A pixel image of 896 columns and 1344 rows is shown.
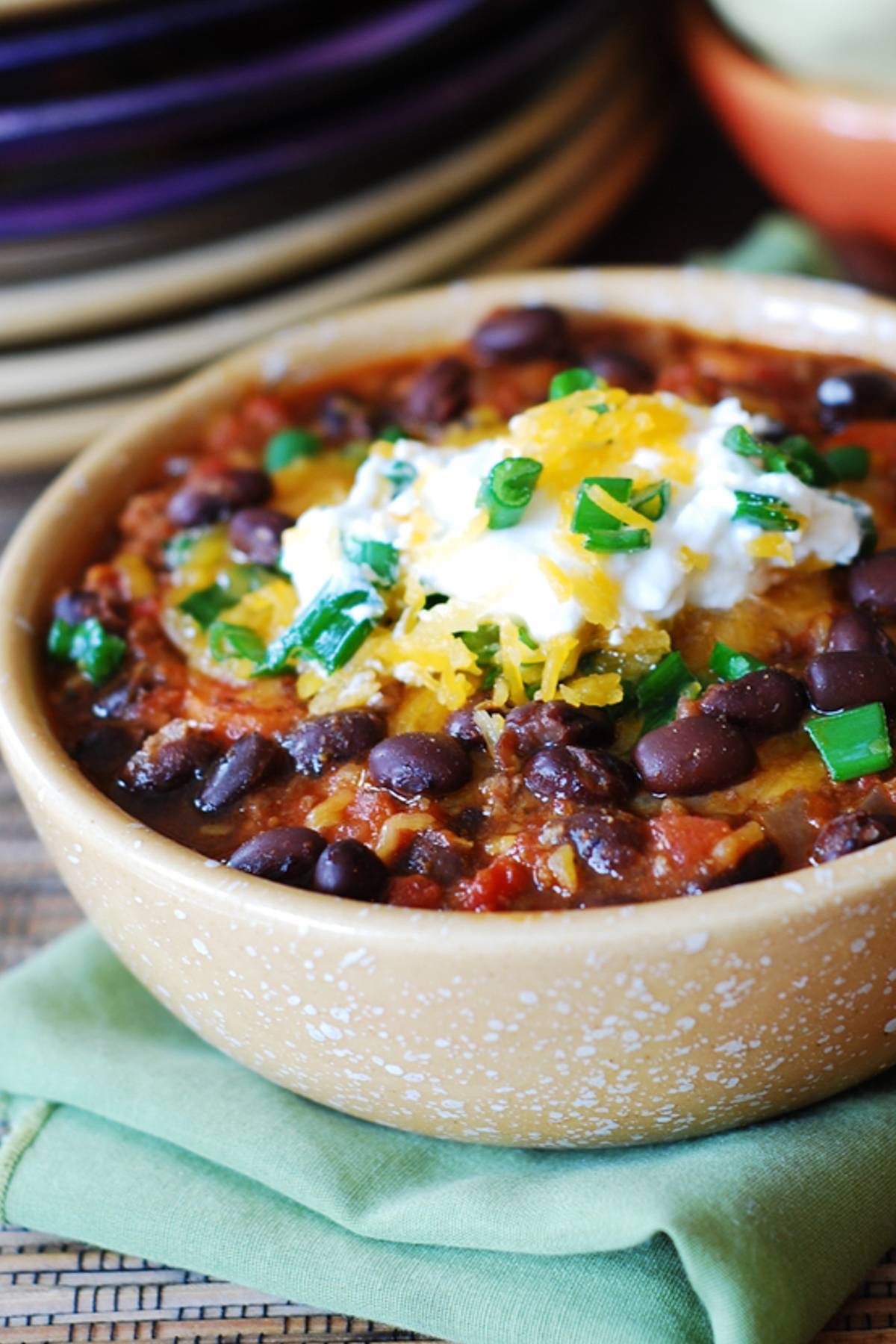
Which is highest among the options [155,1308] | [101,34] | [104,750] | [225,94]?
[101,34]

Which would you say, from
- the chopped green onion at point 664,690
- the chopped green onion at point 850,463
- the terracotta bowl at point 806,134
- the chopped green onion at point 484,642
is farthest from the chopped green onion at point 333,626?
the terracotta bowl at point 806,134

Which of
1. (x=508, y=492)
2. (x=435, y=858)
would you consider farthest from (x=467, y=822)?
(x=508, y=492)

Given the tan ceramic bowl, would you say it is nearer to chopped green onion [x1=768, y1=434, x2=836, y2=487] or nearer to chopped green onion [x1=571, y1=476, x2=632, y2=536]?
chopped green onion [x1=571, y1=476, x2=632, y2=536]

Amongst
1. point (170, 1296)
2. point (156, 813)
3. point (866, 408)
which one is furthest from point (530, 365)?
point (170, 1296)

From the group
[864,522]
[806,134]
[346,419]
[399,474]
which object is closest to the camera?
[864,522]

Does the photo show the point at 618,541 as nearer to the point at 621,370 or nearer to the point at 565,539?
the point at 565,539
